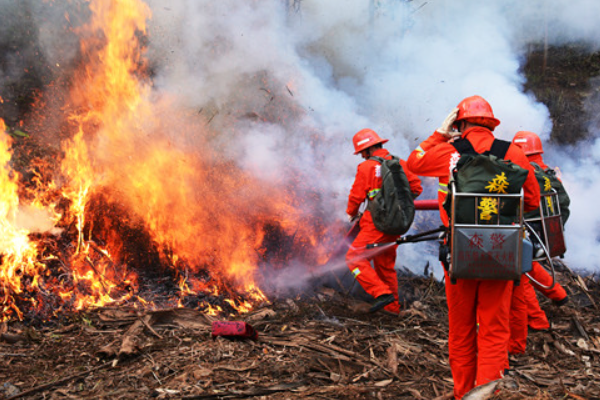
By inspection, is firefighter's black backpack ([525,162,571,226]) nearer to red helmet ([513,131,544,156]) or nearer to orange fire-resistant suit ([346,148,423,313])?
red helmet ([513,131,544,156])

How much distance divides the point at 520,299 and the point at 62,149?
6072 mm

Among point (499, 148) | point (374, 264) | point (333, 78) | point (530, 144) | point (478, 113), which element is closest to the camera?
point (499, 148)

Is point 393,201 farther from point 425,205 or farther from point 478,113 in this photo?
point 478,113

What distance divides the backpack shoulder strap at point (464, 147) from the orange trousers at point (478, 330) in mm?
901

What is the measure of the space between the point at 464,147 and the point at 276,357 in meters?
2.24

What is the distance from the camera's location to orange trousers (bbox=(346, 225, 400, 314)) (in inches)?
201

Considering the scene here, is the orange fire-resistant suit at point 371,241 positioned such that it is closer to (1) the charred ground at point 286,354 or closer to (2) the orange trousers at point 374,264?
(2) the orange trousers at point 374,264

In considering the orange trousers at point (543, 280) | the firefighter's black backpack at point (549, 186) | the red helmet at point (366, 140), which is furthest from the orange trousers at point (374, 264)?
the firefighter's black backpack at point (549, 186)

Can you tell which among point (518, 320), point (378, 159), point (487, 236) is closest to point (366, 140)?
point (378, 159)

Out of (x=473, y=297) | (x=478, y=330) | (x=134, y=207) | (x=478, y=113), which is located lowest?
(x=478, y=330)

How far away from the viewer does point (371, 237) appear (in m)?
5.34

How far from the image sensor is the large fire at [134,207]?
5.21 m

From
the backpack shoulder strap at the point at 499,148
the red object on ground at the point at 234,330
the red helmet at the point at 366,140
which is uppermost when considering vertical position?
the red helmet at the point at 366,140

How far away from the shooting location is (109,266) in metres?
5.50
